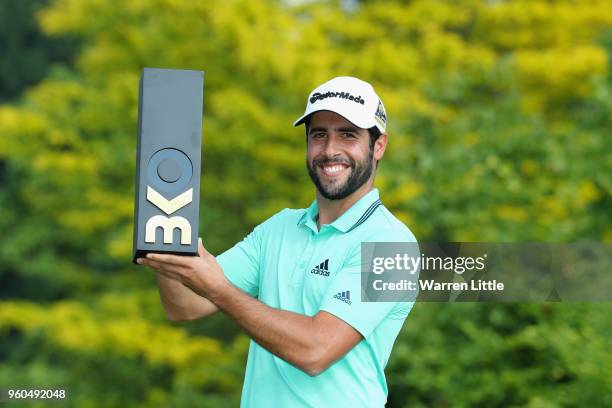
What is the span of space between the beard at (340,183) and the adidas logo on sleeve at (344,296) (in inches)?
13.1

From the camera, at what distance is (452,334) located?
7.10 metres

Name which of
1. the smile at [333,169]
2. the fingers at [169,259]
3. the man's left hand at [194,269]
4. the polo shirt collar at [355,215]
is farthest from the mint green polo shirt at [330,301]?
the fingers at [169,259]

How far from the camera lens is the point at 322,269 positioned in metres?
2.95

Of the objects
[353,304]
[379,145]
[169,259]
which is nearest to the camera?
[169,259]

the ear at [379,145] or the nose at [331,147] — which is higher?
the ear at [379,145]

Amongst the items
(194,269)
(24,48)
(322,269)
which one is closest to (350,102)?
(322,269)

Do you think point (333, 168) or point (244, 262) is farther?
point (244, 262)

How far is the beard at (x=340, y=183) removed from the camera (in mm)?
2979

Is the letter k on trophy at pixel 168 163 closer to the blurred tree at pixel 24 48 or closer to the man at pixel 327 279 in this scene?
the man at pixel 327 279

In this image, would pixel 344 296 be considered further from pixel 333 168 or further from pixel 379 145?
pixel 379 145

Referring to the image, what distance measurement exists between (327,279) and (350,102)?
52cm

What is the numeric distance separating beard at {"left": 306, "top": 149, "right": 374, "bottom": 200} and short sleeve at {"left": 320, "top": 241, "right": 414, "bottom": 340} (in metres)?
0.18

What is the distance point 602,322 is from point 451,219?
2.12 m

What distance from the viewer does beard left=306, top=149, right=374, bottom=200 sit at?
9.77 ft
